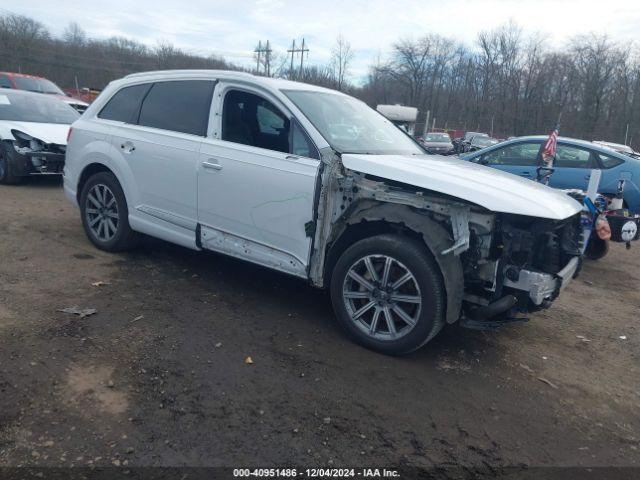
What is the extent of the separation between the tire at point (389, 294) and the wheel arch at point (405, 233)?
72 millimetres

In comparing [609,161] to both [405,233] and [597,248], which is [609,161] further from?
[405,233]

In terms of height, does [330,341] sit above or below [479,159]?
below

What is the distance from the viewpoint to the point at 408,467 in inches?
105

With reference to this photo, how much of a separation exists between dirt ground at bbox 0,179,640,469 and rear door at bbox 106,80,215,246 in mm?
601

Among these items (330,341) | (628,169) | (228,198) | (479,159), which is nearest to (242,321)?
(330,341)

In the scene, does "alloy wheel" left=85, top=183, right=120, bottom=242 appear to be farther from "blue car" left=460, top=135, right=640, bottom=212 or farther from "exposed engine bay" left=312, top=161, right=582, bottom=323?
"blue car" left=460, top=135, right=640, bottom=212

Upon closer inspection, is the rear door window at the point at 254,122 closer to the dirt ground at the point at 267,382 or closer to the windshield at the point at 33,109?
the dirt ground at the point at 267,382

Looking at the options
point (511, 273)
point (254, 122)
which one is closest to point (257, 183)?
point (254, 122)

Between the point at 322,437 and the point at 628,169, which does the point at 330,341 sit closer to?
the point at 322,437

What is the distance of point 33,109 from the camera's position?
983 cm

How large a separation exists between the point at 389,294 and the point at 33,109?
29.7ft

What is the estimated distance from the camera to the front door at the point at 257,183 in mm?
4008

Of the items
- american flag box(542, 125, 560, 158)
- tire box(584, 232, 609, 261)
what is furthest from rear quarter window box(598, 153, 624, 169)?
tire box(584, 232, 609, 261)

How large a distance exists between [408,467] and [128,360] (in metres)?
1.97
